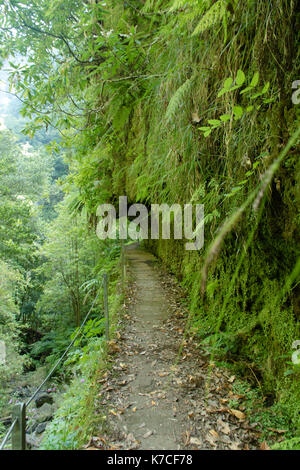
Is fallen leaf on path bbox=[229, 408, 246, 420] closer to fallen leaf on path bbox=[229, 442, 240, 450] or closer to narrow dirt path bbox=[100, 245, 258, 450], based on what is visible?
narrow dirt path bbox=[100, 245, 258, 450]

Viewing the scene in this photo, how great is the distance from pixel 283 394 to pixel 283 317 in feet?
1.87

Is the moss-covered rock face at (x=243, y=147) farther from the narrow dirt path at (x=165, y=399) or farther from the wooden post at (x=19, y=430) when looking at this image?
the wooden post at (x=19, y=430)

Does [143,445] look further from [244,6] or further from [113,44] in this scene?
[113,44]

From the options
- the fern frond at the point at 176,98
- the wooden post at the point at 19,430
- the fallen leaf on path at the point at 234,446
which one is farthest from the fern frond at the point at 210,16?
the fallen leaf on path at the point at 234,446

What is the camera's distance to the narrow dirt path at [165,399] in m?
1.93

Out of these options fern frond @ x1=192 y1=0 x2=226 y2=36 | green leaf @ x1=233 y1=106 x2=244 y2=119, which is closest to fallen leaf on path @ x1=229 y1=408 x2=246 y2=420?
green leaf @ x1=233 y1=106 x2=244 y2=119

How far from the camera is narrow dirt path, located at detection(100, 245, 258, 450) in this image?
193 cm

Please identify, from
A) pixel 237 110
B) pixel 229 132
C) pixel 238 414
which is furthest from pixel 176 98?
pixel 238 414

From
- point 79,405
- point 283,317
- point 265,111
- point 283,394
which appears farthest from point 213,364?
point 265,111

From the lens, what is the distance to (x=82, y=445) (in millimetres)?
1898

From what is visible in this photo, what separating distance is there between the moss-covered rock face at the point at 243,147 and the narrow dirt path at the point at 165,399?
1.27 ft

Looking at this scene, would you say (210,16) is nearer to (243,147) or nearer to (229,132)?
(229,132)

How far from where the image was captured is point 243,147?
200 centimetres

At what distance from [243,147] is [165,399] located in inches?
89.1
